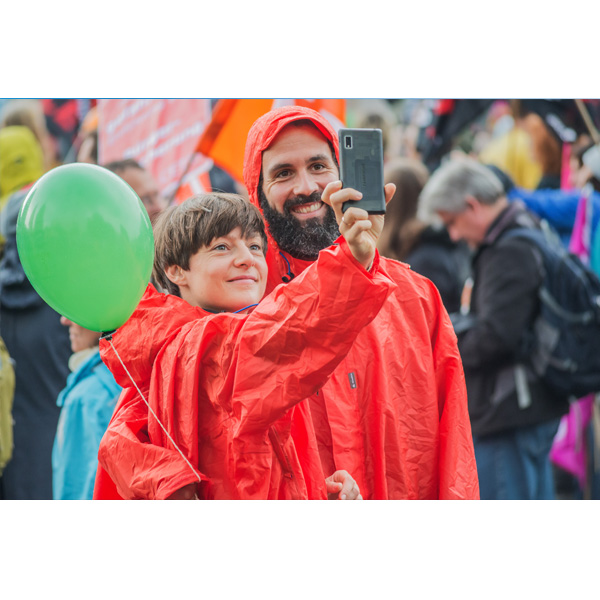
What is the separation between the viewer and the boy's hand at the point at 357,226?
1.61m

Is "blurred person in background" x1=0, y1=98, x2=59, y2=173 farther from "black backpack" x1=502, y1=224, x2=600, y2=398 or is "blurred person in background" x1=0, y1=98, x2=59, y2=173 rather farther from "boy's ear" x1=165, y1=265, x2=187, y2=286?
"black backpack" x1=502, y1=224, x2=600, y2=398

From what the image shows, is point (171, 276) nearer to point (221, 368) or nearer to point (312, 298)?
point (221, 368)

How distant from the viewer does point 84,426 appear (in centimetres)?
311

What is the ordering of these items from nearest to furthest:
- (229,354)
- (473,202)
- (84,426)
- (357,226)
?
(357,226) < (229,354) < (84,426) < (473,202)

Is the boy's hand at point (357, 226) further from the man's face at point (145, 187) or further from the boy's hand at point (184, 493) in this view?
the man's face at point (145, 187)

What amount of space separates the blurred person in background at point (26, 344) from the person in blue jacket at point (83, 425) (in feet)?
2.16

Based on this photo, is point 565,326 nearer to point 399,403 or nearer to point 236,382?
point 399,403

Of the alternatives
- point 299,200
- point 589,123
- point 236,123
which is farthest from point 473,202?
point 299,200

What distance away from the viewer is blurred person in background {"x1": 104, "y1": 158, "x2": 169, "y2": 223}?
12.0 ft

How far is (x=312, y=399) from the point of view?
89.7 inches

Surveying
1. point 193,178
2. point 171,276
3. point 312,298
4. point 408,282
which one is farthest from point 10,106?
point 312,298

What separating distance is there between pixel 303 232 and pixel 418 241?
1.69 meters

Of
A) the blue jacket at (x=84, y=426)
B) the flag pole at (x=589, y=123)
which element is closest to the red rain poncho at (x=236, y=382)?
the blue jacket at (x=84, y=426)

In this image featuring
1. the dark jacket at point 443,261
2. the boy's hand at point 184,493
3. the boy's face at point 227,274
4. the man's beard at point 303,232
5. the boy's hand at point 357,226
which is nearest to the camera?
the boy's hand at point 357,226
